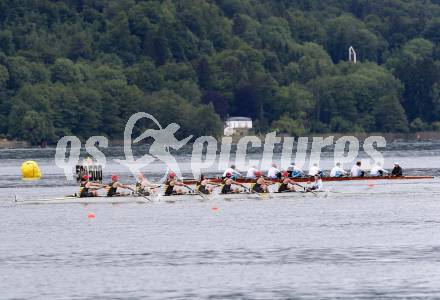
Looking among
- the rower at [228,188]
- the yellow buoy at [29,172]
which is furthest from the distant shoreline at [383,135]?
the rower at [228,188]

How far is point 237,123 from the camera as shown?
632 ft

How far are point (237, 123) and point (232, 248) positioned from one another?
485 ft

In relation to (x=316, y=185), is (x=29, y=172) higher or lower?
lower

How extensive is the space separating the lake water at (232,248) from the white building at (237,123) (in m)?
122

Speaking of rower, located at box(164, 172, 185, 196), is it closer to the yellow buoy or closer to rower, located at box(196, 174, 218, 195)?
rower, located at box(196, 174, 218, 195)

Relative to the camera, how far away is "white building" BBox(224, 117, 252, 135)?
7436 inches

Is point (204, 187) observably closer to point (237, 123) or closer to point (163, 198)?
point (163, 198)

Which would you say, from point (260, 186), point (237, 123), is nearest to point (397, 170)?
point (260, 186)

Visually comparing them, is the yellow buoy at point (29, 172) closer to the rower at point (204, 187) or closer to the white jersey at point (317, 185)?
the rower at point (204, 187)

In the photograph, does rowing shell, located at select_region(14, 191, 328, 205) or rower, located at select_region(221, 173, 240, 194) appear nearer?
rowing shell, located at select_region(14, 191, 328, 205)

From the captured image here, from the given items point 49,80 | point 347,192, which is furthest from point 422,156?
point 49,80

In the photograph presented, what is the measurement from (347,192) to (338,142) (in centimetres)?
11376

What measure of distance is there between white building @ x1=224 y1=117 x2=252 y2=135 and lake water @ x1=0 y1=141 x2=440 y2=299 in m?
122

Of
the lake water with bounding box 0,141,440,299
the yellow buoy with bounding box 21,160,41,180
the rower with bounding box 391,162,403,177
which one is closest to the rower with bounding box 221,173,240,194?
the lake water with bounding box 0,141,440,299
